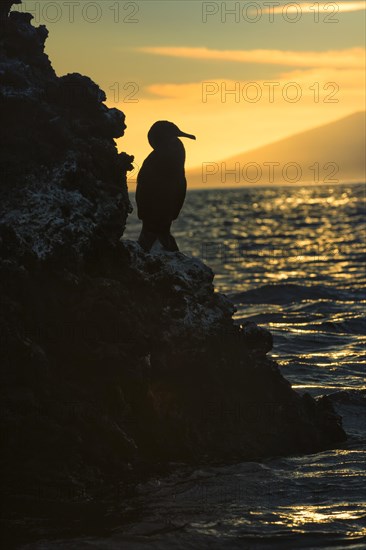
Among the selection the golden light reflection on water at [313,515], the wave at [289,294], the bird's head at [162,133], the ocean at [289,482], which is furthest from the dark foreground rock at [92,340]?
the wave at [289,294]

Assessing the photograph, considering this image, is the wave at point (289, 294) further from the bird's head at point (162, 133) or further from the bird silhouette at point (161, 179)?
the bird's head at point (162, 133)

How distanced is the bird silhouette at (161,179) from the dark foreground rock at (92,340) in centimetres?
95

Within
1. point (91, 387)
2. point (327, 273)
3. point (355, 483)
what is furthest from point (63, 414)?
point (327, 273)

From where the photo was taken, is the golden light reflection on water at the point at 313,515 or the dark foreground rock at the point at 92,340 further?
the dark foreground rock at the point at 92,340

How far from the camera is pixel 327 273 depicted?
35.4 meters

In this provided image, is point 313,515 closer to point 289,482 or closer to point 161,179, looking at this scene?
point 289,482

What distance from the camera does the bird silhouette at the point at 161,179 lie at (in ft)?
42.1

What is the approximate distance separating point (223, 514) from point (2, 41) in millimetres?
5728

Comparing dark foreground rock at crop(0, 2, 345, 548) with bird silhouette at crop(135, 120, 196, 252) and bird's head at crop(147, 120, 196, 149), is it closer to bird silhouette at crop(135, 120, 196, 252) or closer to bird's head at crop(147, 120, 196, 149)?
bird silhouette at crop(135, 120, 196, 252)

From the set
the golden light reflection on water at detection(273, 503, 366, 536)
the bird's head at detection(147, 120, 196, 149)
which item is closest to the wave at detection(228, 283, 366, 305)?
the bird's head at detection(147, 120, 196, 149)

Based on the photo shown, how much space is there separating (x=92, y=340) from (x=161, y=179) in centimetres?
352

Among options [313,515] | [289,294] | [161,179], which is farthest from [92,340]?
[289,294]

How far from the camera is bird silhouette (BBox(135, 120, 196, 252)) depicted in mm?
12828

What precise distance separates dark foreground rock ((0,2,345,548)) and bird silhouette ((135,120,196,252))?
95 cm
